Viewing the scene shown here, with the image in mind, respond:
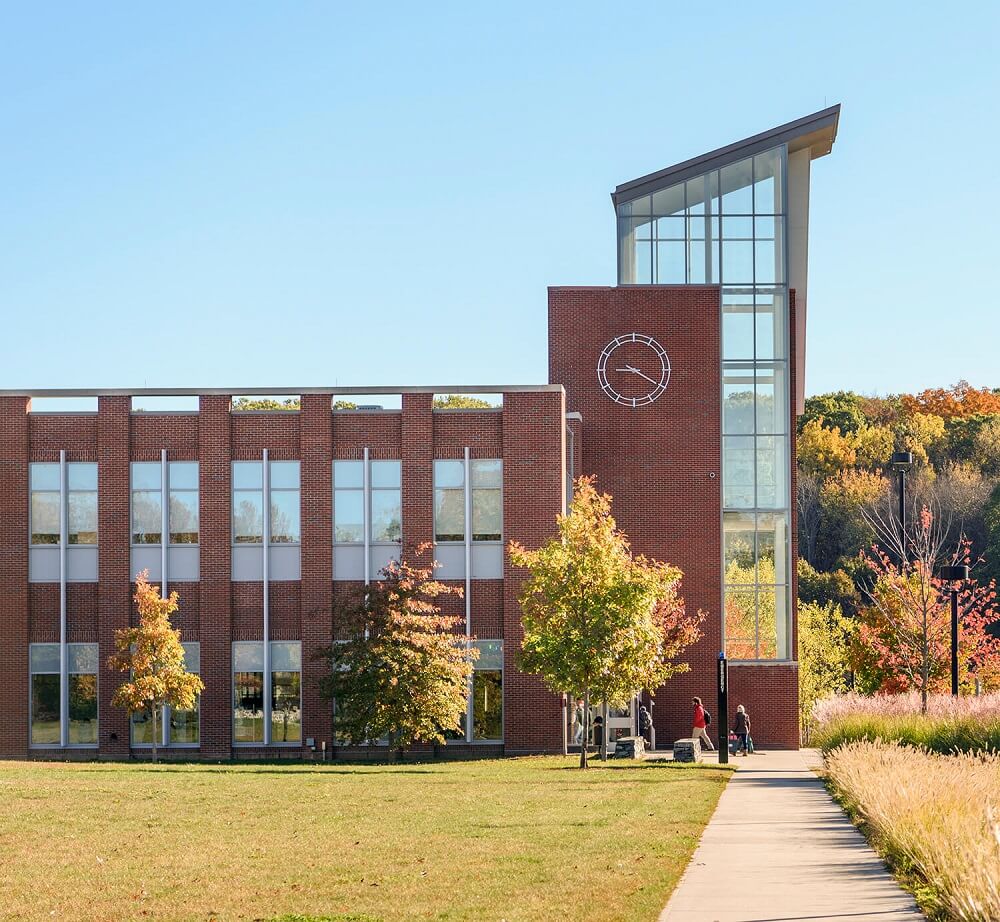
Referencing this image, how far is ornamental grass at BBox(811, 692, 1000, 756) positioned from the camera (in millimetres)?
27969

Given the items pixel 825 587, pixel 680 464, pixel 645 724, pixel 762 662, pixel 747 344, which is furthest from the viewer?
pixel 825 587

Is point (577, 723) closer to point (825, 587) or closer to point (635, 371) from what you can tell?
point (635, 371)

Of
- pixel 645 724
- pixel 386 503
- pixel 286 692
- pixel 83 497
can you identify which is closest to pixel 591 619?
pixel 386 503

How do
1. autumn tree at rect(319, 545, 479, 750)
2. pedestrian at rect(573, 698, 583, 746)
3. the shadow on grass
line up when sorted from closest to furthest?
1. the shadow on grass
2. autumn tree at rect(319, 545, 479, 750)
3. pedestrian at rect(573, 698, 583, 746)

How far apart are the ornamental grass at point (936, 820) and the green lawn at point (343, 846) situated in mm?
2241

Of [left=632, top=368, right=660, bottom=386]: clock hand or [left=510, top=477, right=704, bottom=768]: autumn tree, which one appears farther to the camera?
[left=632, top=368, right=660, bottom=386]: clock hand

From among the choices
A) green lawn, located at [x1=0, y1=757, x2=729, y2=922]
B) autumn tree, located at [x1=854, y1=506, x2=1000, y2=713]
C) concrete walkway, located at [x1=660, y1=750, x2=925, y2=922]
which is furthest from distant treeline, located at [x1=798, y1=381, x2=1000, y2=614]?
concrete walkway, located at [x1=660, y1=750, x2=925, y2=922]

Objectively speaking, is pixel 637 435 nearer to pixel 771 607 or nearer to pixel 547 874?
pixel 771 607

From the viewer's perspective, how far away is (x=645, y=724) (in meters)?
43.8

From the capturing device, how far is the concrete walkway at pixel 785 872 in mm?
12906

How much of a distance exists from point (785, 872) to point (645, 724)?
Result: 28619mm

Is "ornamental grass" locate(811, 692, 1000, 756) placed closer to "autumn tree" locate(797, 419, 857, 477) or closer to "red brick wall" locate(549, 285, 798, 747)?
"red brick wall" locate(549, 285, 798, 747)

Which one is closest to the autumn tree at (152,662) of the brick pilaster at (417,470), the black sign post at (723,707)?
the brick pilaster at (417,470)

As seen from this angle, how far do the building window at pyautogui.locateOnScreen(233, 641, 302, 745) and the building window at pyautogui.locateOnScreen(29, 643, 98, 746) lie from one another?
3772 mm
